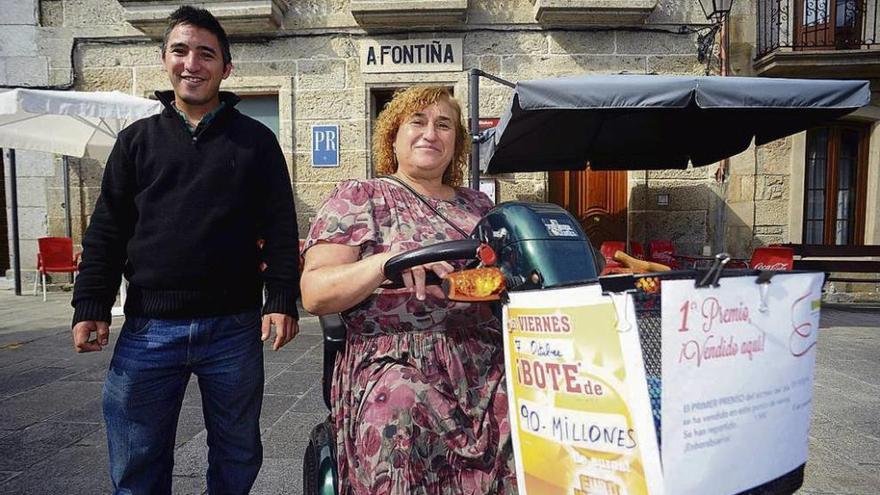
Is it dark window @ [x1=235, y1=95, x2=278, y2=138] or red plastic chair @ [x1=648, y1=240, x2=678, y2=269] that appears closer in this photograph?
red plastic chair @ [x1=648, y1=240, x2=678, y2=269]

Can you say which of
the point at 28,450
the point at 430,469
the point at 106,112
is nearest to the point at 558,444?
the point at 430,469

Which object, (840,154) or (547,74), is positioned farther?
(840,154)

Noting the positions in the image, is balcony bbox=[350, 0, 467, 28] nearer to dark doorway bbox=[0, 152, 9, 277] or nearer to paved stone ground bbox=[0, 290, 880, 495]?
paved stone ground bbox=[0, 290, 880, 495]

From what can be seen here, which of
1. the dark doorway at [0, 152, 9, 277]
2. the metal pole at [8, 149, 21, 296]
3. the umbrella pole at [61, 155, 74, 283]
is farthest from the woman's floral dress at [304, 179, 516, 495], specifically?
the dark doorway at [0, 152, 9, 277]

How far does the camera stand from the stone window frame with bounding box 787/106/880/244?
8.13 m

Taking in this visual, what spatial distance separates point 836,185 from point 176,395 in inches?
402

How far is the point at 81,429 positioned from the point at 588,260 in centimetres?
327

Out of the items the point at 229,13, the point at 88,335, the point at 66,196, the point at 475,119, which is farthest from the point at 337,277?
the point at 66,196

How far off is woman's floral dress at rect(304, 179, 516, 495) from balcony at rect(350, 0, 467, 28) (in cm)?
680

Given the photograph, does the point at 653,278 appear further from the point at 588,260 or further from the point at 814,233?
the point at 814,233

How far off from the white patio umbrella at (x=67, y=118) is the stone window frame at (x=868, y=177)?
892cm

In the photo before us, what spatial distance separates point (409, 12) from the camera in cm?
756

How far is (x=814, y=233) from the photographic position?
8.57m

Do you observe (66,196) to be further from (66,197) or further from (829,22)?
(829,22)
